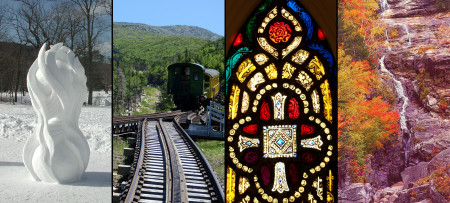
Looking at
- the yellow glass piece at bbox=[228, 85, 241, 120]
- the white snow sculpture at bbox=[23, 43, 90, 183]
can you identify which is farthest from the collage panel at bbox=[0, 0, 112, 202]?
the yellow glass piece at bbox=[228, 85, 241, 120]

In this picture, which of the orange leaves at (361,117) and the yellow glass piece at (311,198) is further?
the orange leaves at (361,117)

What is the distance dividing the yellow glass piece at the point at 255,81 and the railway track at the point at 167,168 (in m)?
0.72

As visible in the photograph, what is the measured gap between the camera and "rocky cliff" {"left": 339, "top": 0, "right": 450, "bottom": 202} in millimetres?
4297

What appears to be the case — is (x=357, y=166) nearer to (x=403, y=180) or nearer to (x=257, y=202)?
(x=403, y=180)

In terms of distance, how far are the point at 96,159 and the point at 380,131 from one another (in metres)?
3.80

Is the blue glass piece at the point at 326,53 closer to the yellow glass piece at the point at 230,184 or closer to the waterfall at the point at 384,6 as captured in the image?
the yellow glass piece at the point at 230,184

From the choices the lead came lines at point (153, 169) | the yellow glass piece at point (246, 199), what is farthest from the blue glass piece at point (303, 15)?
the lead came lines at point (153, 169)

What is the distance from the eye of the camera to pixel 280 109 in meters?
3.22

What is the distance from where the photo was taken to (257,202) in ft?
10.6

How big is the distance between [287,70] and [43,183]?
3660 millimetres

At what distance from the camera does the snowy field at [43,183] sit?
17.7 feet

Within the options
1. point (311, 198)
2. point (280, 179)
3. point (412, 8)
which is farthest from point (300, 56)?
point (412, 8)

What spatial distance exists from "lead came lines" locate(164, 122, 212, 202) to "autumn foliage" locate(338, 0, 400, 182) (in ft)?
4.96

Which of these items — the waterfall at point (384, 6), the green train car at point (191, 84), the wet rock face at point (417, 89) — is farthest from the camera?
the waterfall at point (384, 6)
